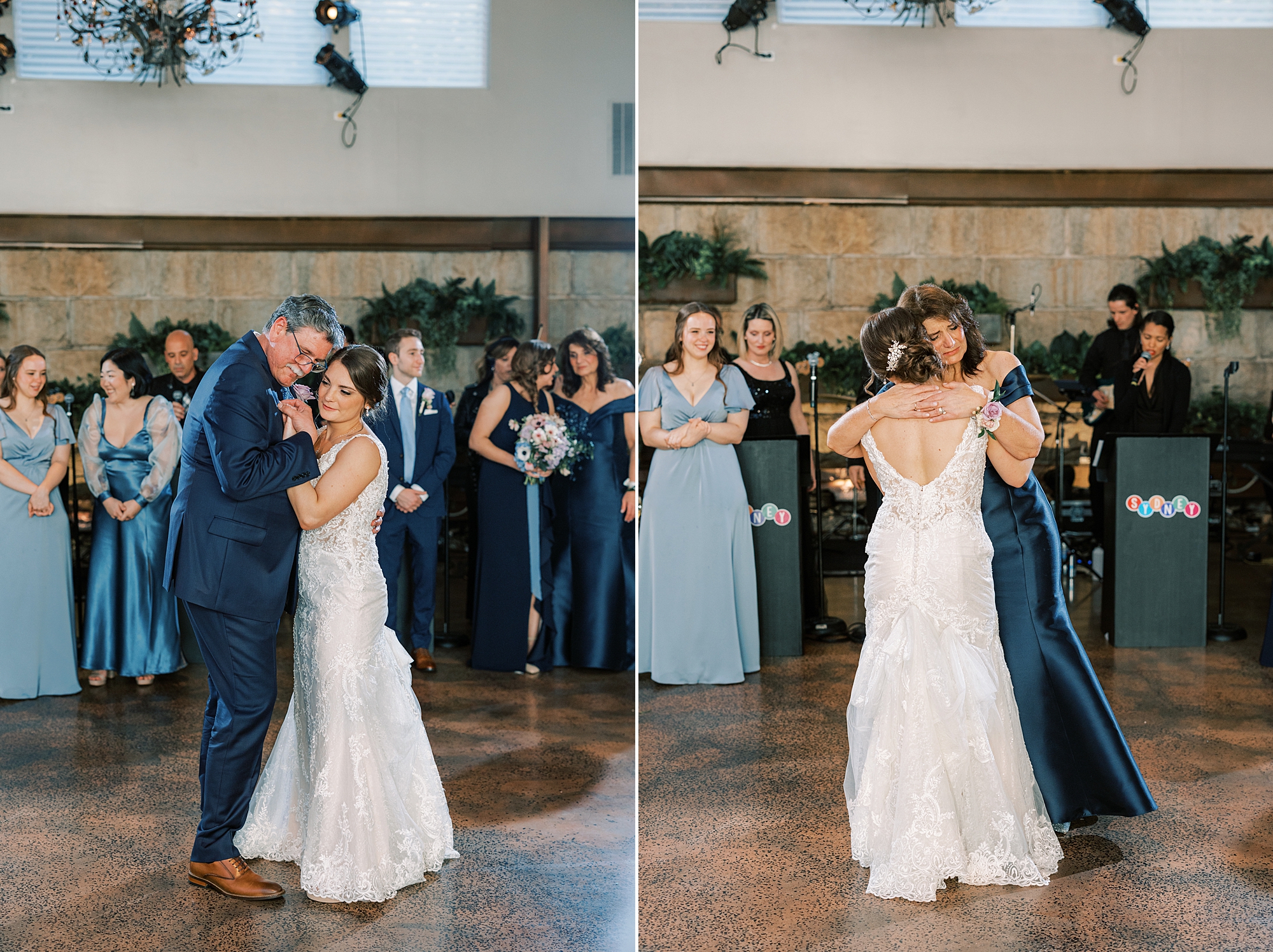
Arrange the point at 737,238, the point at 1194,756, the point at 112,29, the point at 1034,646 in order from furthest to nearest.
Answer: the point at 737,238 < the point at 112,29 < the point at 1194,756 < the point at 1034,646

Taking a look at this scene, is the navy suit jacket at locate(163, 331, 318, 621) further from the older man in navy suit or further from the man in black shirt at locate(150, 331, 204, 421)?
the man in black shirt at locate(150, 331, 204, 421)

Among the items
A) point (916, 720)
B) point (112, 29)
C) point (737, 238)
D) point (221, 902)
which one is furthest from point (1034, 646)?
point (112, 29)

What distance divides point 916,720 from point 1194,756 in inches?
67.9

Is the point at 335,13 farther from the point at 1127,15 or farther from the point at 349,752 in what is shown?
the point at 349,752

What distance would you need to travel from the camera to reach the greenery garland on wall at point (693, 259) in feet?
28.1

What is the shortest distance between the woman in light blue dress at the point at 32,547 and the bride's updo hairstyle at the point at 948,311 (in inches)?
149

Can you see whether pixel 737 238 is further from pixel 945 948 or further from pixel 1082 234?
pixel 945 948

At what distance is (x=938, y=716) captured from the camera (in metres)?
2.94

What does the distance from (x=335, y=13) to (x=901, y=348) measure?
20.9 ft

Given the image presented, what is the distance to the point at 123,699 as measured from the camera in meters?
4.93

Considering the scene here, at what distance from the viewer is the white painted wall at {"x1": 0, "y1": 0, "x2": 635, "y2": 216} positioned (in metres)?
7.90

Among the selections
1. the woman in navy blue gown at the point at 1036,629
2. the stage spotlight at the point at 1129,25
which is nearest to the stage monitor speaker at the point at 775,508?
the woman in navy blue gown at the point at 1036,629

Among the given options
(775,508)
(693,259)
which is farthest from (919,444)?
(693,259)

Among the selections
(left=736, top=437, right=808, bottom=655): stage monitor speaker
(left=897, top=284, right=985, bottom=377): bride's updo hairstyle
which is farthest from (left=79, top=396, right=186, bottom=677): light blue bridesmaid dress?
(left=897, top=284, right=985, bottom=377): bride's updo hairstyle
